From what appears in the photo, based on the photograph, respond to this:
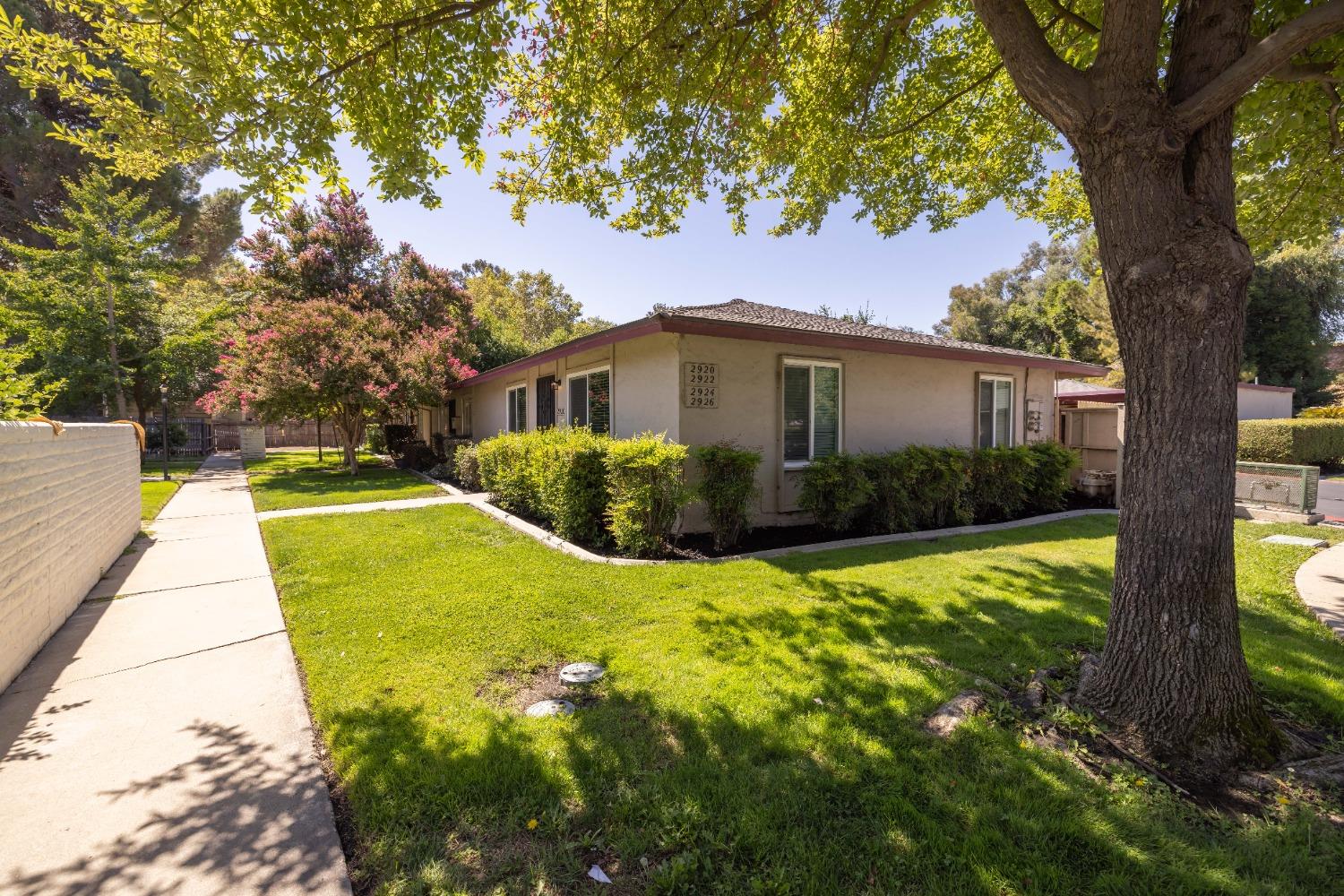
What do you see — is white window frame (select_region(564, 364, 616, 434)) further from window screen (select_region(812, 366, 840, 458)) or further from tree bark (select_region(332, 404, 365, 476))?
tree bark (select_region(332, 404, 365, 476))

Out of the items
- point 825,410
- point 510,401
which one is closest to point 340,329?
point 510,401

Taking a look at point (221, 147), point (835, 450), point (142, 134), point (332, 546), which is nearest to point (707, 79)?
point (221, 147)

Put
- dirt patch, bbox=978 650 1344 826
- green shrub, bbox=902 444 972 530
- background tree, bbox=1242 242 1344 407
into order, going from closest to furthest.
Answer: dirt patch, bbox=978 650 1344 826 < green shrub, bbox=902 444 972 530 < background tree, bbox=1242 242 1344 407

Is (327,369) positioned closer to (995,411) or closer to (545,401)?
(545,401)

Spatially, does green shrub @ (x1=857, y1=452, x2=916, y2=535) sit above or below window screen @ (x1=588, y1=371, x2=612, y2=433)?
below

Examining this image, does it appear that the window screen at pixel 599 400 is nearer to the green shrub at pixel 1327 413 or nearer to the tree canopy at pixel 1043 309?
the tree canopy at pixel 1043 309

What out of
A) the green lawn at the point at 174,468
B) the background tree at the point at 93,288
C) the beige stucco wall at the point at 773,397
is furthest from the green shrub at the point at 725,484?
the background tree at the point at 93,288

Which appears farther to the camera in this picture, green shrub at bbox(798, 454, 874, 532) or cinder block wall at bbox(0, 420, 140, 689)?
green shrub at bbox(798, 454, 874, 532)

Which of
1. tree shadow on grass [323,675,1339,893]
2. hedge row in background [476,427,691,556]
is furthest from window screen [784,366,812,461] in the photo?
tree shadow on grass [323,675,1339,893]

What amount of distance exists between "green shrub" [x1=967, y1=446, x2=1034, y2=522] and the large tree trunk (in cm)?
591

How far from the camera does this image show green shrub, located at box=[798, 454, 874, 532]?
277 inches

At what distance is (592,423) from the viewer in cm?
931

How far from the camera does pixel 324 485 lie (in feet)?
40.1

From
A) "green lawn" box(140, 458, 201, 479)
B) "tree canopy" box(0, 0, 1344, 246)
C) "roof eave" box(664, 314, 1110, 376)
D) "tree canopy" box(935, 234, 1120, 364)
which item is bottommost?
"green lawn" box(140, 458, 201, 479)
